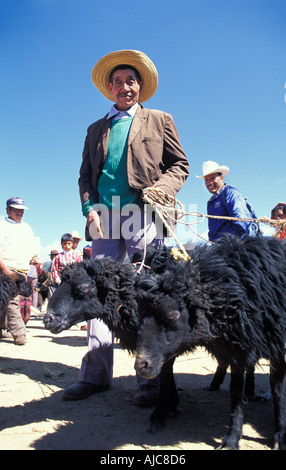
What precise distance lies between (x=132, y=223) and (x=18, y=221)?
4.12m

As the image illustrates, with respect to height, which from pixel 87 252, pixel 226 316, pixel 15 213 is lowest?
pixel 226 316

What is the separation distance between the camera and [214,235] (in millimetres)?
4266

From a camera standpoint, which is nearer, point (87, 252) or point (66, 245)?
point (66, 245)

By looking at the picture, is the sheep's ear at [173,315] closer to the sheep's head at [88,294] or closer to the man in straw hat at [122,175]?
the sheep's head at [88,294]

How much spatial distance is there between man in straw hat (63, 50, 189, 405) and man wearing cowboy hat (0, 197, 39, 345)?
318 centimetres

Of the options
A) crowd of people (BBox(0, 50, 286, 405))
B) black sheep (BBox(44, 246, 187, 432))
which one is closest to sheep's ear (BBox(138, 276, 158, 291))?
black sheep (BBox(44, 246, 187, 432))

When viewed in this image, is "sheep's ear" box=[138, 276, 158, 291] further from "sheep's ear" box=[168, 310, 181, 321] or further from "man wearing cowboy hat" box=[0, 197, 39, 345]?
"man wearing cowboy hat" box=[0, 197, 39, 345]

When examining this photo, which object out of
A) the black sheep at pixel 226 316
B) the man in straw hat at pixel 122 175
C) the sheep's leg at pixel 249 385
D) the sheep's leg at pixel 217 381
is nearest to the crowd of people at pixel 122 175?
the man in straw hat at pixel 122 175

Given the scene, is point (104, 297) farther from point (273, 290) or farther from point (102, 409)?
point (273, 290)

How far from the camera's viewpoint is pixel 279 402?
87.2 inches

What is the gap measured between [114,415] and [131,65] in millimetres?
3546

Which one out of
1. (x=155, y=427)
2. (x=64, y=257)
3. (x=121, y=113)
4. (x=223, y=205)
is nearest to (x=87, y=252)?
(x=64, y=257)

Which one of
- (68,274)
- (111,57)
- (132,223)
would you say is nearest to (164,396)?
(68,274)

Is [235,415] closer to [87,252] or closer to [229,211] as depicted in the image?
[229,211]
